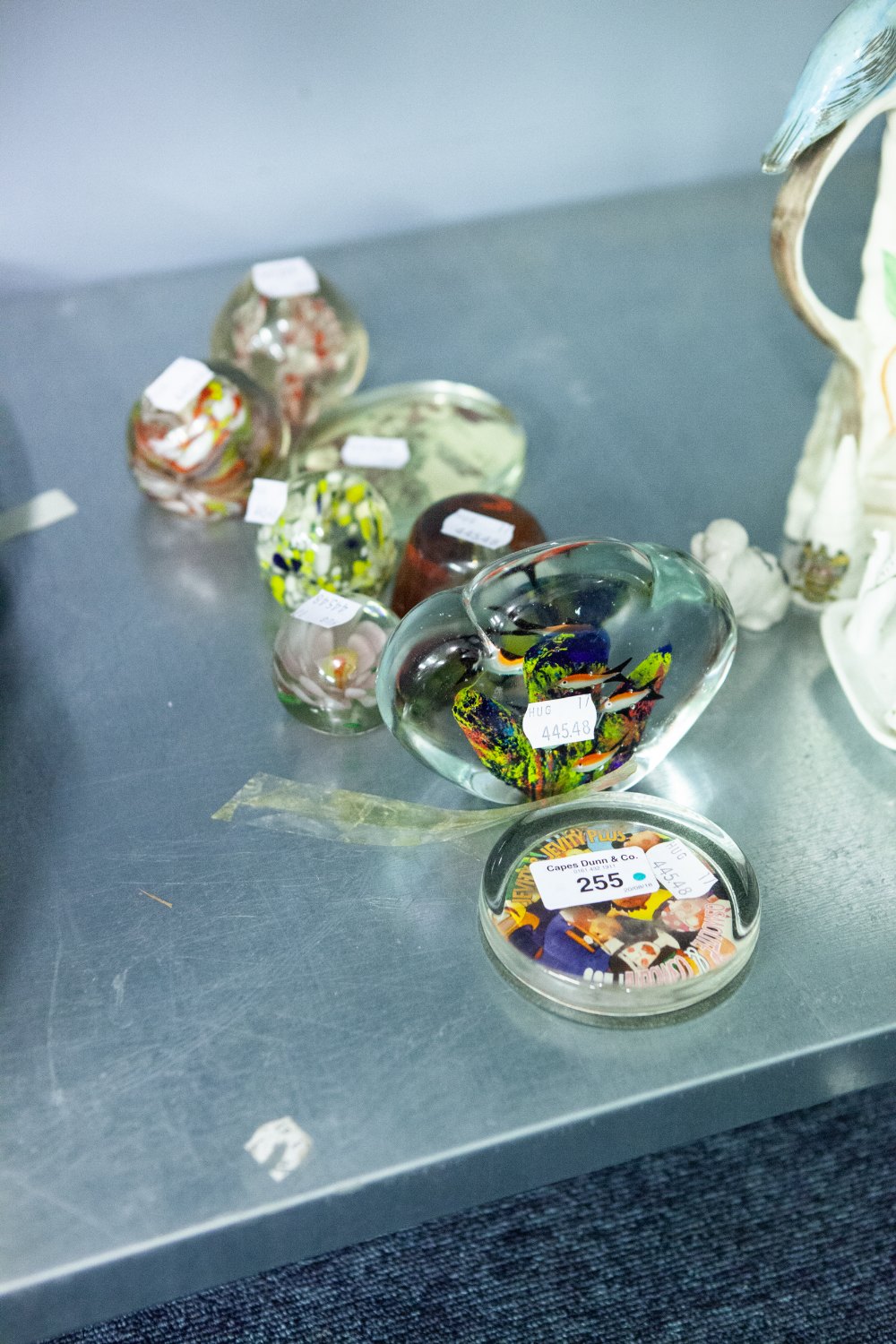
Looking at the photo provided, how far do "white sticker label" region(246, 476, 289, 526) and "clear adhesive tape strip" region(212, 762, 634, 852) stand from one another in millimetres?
237

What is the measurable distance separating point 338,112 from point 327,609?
2.26 feet

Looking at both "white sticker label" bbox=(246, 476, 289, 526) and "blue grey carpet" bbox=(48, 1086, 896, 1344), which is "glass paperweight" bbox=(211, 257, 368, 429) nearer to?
"white sticker label" bbox=(246, 476, 289, 526)

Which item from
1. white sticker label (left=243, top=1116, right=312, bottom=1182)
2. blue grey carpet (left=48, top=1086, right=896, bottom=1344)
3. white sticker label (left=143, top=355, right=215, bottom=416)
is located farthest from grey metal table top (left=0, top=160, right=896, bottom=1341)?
blue grey carpet (left=48, top=1086, right=896, bottom=1344)

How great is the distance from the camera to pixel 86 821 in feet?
2.52

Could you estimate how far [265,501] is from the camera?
3.07ft

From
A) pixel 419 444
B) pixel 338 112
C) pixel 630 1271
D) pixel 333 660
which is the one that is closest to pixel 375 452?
pixel 419 444

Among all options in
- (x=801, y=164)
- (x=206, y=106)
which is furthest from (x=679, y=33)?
(x=801, y=164)

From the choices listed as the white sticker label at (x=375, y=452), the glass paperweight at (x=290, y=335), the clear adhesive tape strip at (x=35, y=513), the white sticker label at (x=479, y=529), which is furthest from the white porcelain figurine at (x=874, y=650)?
the clear adhesive tape strip at (x=35, y=513)

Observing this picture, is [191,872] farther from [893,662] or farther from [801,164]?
[801,164]

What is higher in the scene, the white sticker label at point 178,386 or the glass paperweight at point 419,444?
A: the white sticker label at point 178,386

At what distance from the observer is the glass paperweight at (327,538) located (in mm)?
850

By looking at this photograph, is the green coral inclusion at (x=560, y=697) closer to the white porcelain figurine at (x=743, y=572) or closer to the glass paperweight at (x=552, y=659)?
the glass paperweight at (x=552, y=659)

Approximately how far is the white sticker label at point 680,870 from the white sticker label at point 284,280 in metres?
0.59

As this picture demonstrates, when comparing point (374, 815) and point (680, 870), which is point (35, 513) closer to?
point (374, 815)
